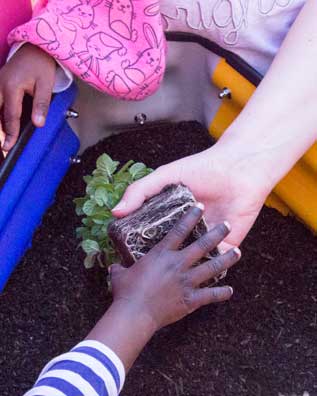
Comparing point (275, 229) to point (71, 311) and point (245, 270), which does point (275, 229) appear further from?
point (71, 311)

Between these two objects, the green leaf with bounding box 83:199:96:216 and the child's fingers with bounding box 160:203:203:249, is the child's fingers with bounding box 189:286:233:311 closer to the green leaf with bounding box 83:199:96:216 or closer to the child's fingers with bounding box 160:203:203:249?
the child's fingers with bounding box 160:203:203:249

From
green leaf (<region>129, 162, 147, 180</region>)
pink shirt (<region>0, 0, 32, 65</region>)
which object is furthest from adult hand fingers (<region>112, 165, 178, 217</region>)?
pink shirt (<region>0, 0, 32, 65</region>)

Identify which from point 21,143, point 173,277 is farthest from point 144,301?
point 21,143

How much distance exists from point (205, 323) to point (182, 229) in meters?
0.38

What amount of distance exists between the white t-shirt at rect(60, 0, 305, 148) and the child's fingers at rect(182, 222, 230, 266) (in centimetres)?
44

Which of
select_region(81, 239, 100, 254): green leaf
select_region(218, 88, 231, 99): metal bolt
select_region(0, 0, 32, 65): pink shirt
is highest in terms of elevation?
select_region(218, 88, 231, 99): metal bolt

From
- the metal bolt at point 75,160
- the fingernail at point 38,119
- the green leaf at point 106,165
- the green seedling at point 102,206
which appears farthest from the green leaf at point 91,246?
the metal bolt at point 75,160

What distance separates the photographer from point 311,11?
1118 mm

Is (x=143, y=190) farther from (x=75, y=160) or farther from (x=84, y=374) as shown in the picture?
(x=75, y=160)

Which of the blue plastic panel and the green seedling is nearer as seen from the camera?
the green seedling

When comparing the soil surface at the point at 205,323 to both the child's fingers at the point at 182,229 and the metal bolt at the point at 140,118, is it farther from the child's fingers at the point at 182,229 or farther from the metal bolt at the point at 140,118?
the child's fingers at the point at 182,229

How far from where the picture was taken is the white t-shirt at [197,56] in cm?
119

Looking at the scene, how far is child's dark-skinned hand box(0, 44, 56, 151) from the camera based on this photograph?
1154 millimetres

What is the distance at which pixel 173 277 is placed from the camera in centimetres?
86
